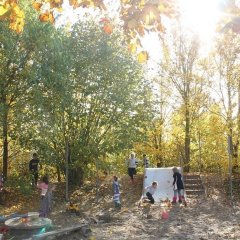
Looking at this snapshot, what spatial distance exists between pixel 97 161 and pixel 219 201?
5.58 m

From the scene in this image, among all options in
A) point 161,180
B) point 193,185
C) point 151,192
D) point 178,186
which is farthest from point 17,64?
point 193,185

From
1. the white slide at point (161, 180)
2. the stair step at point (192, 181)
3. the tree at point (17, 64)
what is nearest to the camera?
the tree at point (17, 64)

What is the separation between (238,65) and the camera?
73.0 feet

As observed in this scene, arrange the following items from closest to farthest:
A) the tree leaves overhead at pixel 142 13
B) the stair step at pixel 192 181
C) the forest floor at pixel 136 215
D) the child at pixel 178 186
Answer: the tree leaves overhead at pixel 142 13
the forest floor at pixel 136 215
the child at pixel 178 186
the stair step at pixel 192 181

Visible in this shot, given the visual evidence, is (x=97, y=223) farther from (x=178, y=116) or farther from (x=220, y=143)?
(x=178, y=116)

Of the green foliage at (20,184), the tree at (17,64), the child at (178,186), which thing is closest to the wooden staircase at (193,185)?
the child at (178,186)

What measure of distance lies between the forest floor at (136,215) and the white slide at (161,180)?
706 millimetres

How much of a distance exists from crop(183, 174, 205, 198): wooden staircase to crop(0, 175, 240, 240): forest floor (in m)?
0.60

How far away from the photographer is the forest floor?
39.0 feet

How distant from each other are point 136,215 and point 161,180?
6.10 m

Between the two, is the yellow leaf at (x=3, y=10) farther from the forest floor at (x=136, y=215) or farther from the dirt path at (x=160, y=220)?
the dirt path at (x=160, y=220)

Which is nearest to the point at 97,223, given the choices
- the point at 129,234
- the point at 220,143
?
the point at 129,234

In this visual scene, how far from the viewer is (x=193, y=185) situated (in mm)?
19953

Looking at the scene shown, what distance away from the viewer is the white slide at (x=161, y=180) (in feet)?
64.2
